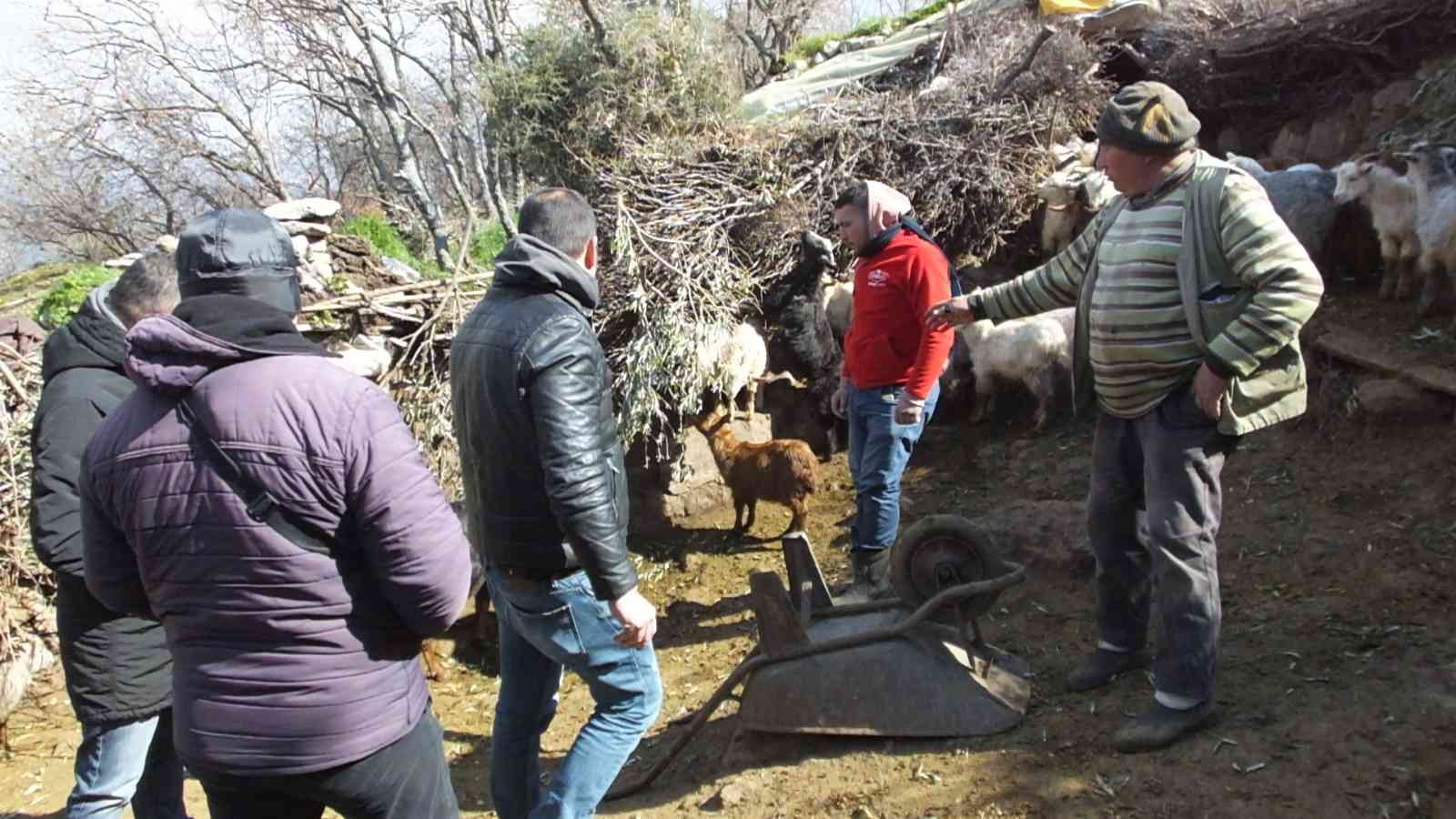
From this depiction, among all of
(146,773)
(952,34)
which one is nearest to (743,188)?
(952,34)

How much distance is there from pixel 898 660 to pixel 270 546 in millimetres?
2236

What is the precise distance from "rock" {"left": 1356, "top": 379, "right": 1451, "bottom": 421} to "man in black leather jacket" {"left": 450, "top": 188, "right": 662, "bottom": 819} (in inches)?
173

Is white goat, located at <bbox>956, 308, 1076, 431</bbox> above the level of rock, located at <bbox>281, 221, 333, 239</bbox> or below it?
below

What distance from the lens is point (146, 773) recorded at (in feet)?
9.75

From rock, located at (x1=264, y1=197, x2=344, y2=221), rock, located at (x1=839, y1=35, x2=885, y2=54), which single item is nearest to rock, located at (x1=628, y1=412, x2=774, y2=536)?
rock, located at (x1=264, y1=197, x2=344, y2=221)

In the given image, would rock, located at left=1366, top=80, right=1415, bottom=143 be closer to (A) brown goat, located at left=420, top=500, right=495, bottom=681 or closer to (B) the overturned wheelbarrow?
(B) the overturned wheelbarrow

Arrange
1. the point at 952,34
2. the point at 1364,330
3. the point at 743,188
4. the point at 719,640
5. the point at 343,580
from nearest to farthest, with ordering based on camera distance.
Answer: the point at 343,580
the point at 719,640
the point at 1364,330
the point at 743,188
the point at 952,34

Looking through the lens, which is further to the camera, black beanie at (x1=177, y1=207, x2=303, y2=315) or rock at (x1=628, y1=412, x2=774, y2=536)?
rock at (x1=628, y1=412, x2=774, y2=536)

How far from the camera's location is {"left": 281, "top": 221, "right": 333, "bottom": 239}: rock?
6875 millimetres

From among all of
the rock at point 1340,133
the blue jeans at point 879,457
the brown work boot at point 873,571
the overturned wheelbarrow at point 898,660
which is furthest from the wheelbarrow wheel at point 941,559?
the rock at point 1340,133

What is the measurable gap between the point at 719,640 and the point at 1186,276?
3167mm

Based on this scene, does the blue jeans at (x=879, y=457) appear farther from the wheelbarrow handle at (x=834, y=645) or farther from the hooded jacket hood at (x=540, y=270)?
the hooded jacket hood at (x=540, y=270)

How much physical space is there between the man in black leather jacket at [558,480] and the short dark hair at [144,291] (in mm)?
903

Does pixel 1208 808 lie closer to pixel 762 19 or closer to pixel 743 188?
pixel 743 188
